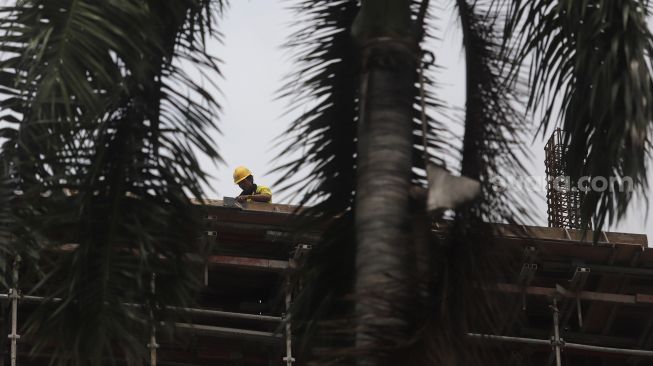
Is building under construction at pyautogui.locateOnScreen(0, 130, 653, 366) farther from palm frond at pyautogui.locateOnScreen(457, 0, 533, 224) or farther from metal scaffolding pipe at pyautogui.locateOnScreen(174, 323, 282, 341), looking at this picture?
palm frond at pyautogui.locateOnScreen(457, 0, 533, 224)

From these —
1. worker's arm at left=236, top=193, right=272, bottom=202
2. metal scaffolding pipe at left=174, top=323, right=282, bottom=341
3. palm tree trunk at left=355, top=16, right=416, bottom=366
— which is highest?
worker's arm at left=236, top=193, right=272, bottom=202

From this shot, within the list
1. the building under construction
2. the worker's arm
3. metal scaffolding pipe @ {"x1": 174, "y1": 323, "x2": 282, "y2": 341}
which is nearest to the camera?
metal scaffolding pipe @ {"x1": 174, "y1": 323, "x2": 282, "y2": 341}

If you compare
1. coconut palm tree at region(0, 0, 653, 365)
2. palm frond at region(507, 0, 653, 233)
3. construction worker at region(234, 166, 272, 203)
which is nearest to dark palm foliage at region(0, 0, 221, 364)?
coconut palm tree at region(0, 0, 653, 365)

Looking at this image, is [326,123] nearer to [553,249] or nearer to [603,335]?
[553,249]

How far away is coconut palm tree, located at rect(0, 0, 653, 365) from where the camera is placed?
25.7ft

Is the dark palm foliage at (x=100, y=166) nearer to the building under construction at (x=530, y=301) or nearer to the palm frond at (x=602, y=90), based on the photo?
the palm frond at (x=602, y=90)

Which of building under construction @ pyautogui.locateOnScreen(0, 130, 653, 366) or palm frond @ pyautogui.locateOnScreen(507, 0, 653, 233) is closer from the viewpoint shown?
palm frond @ pyautogui.locateOnScreen(507, 0, 653, 233)

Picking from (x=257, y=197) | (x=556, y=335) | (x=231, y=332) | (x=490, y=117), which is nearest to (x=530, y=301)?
(x=556, y=335)

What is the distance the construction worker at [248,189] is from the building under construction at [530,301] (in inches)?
33.7

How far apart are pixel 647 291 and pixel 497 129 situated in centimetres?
1390

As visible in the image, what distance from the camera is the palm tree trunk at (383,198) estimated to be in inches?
298

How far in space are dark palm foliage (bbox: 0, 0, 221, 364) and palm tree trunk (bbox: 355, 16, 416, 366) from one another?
1.00m

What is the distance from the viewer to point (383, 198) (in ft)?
Answer: 25.7

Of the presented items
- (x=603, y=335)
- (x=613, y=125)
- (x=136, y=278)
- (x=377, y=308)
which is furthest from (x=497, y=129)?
(x=603, y=335)
